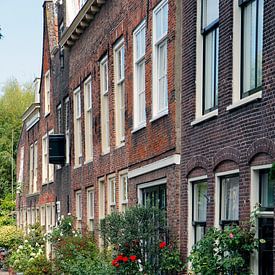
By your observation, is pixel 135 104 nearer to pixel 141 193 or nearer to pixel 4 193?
pixel 141 193

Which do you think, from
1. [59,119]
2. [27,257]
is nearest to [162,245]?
[27,257]

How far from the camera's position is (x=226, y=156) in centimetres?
1402

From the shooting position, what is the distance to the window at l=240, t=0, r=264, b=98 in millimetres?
13000

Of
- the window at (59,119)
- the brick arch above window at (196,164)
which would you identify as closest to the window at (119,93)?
the brick arch above window at (196,164)

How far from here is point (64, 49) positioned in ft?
108

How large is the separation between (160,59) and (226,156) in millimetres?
5394

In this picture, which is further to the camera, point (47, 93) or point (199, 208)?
point (47, 93)

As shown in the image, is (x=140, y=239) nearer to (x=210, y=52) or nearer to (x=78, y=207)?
(x=210, y=52)

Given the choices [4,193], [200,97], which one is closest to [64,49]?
[200,97]

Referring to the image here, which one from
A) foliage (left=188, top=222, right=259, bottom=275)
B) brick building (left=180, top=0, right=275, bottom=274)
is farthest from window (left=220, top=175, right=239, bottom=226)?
foliage (left=188, top=222, right=259, bottom=275)

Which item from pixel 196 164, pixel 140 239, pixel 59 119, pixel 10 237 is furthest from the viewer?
pixel 10 237

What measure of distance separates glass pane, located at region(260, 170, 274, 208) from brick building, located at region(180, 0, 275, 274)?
0.01m

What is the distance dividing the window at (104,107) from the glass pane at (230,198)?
36.8ft

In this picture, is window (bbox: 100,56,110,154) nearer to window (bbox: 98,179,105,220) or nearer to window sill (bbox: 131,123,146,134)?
window (bbox: 98,179,105,220)
